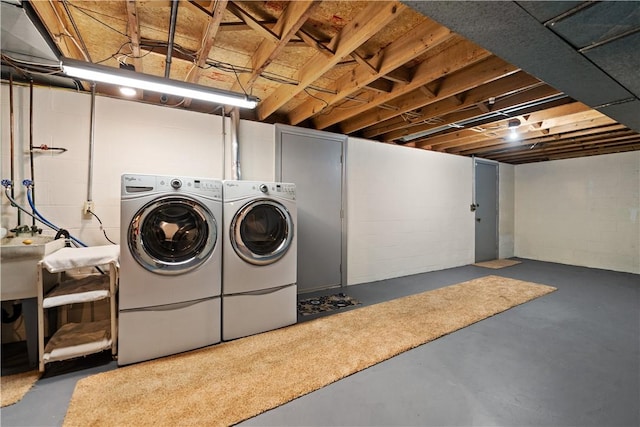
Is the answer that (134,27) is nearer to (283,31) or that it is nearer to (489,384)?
(283,31)

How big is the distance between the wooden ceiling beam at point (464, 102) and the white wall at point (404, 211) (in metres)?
0.35

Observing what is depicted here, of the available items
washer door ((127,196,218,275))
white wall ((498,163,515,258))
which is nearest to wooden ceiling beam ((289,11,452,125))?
washer door ((127,196,218,275))

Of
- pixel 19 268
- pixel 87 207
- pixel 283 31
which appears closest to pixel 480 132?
pixel 283 31

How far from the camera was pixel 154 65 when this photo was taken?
97.0 inches

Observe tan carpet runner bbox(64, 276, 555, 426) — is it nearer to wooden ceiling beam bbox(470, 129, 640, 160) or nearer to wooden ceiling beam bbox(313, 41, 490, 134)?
wooden ceiling beam bbox(313, 41, 490, 134)

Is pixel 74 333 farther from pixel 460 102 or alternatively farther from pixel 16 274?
pixel 460 102

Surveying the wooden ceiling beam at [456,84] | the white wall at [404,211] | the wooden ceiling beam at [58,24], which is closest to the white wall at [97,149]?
the wooden ceiling beam at [58,24]

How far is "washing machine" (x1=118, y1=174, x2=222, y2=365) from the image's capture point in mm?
1980

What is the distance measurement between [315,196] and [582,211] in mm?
5673

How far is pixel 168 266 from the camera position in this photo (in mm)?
2090

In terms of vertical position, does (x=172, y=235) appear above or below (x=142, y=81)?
below

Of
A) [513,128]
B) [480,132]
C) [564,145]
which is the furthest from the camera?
A: [564,145]

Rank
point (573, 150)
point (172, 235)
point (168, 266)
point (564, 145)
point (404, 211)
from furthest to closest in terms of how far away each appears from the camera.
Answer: point (573, 150) < point (564, 145) < point (404, 211) < point (172, 235) < point (168, 266)

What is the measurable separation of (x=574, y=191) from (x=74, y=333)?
8.07 m
